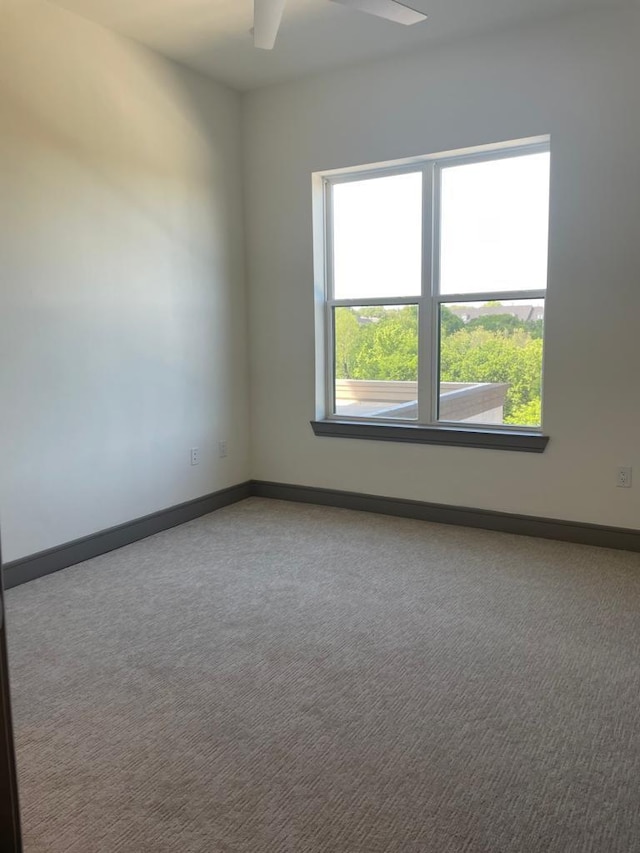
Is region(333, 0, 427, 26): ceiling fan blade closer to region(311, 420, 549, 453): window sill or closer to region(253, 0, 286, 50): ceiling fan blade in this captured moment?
region(253, 0, 286, 50): ceiling fan blade

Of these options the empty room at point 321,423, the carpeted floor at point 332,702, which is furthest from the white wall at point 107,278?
the carpeted floor at point 332,702

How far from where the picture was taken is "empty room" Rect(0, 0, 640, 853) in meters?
1.86

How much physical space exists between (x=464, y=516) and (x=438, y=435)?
0.53 m

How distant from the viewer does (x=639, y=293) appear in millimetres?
3434

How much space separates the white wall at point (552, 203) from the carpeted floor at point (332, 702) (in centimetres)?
59

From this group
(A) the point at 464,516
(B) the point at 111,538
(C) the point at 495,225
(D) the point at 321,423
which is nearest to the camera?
(B) the point at 111,538

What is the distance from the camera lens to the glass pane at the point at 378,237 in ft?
13.8

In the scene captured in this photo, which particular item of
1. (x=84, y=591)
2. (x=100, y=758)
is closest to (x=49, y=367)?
(x=84, y=591)

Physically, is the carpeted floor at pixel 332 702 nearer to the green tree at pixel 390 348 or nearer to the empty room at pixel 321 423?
the empty room at pixel 321 423

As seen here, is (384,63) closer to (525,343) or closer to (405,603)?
(525,343)

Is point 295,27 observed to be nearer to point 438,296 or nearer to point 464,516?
point 438,296

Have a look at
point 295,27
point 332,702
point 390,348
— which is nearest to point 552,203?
point 390,348

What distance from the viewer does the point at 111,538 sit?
3711mm

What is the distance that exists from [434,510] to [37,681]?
256 centimetres
